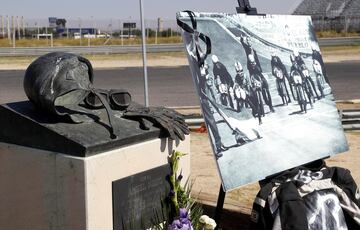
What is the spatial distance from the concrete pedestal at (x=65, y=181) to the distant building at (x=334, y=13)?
5210 centimetres

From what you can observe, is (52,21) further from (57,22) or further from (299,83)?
(299,83)

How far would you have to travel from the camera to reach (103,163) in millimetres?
2904

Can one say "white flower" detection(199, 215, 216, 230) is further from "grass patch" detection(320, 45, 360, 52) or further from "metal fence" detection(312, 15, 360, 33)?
"metal fence" detection(312, 15, 360, 33)

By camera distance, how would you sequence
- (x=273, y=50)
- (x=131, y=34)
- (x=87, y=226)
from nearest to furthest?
(x=87, y=226) → (x=273, y=50) → (x=131, y=34)

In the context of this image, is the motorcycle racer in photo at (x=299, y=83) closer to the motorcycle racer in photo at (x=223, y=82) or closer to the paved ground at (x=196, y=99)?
the motorcycle racer in photo at (x=223, y=82)

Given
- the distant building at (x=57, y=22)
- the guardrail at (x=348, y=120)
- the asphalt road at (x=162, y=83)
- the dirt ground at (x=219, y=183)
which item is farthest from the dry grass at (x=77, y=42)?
the dirt ground at (x=219, y=183)

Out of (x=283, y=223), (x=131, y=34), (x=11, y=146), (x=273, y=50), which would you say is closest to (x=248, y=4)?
(x=273, y=50)

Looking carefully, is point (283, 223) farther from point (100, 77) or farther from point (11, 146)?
point (100, 77)

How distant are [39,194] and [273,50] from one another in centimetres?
186

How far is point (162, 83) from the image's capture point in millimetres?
16938

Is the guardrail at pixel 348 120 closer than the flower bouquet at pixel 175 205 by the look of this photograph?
No

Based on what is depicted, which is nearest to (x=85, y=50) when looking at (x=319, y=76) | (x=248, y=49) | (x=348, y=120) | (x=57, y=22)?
(x=348, y=120)

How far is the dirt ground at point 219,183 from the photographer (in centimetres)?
437

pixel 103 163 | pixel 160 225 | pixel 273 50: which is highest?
pixel 273 50
